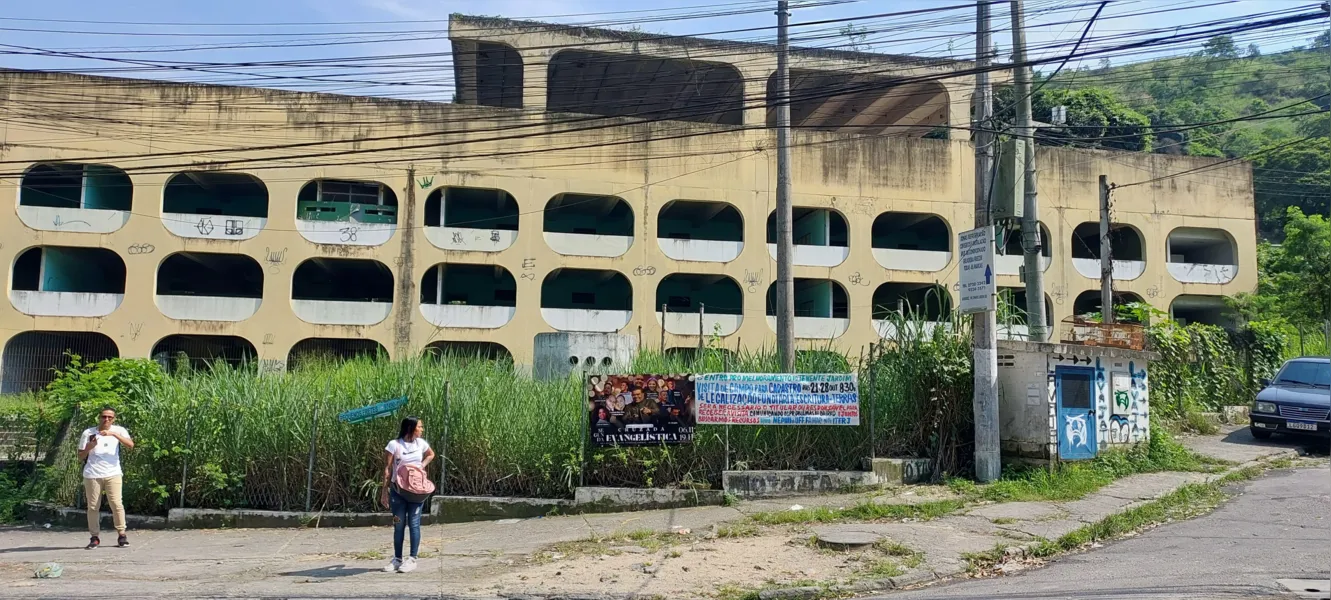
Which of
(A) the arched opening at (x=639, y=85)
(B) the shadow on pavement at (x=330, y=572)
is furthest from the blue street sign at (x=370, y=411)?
(A) the arched opening at (x=639, y=85)

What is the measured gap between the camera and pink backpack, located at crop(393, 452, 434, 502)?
304 inches

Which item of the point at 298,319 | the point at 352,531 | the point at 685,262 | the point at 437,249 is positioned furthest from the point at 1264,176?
the point at 352,531

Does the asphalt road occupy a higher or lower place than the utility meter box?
lower

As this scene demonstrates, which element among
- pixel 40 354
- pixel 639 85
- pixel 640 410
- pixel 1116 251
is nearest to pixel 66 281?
pixel 40 354

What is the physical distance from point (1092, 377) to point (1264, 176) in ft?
151

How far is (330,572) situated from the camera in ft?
25.8

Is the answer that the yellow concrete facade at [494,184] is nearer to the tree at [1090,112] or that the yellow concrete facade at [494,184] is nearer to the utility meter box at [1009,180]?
the tree at [1090,112]

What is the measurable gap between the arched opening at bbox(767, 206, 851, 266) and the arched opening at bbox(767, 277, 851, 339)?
0.87 m

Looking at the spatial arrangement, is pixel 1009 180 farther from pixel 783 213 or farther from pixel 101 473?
pixel 101 473

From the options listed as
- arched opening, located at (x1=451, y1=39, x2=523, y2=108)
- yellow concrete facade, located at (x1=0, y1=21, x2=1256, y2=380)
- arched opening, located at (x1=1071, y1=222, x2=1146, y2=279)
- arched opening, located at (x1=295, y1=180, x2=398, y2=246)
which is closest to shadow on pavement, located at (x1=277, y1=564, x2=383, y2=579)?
yellow concrete facade, located at (x1=0, y1=21, x2=1256, y2=380)

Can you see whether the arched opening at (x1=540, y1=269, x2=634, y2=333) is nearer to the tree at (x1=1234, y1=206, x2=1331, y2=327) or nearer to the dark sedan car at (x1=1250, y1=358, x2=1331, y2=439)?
the dark sedan car at (x1=1250, y1=358, x2=1331, y2=439)

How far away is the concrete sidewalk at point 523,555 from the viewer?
286 inches

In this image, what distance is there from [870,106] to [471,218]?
15813 millimetres

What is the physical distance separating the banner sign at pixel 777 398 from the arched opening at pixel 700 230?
16.4m
